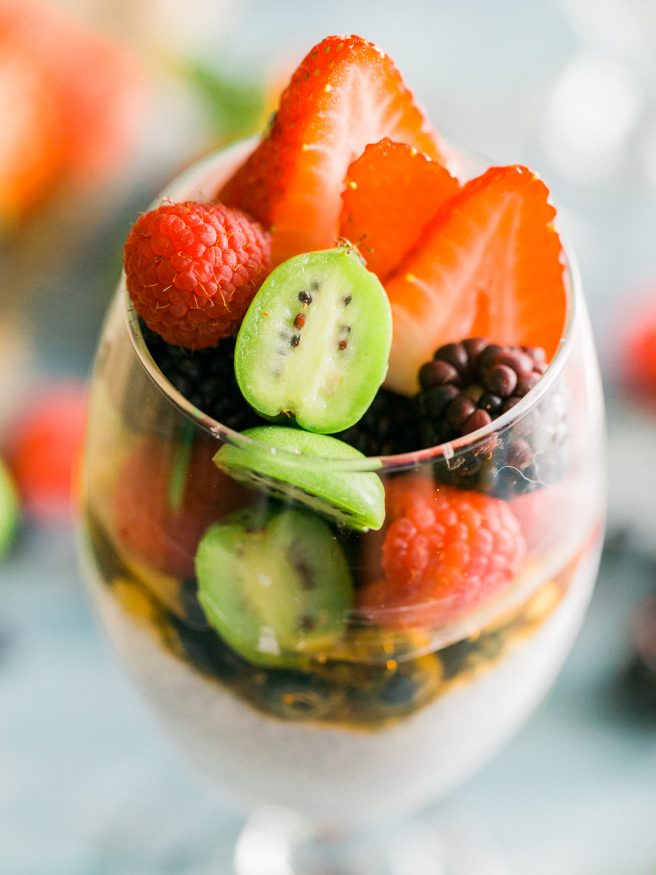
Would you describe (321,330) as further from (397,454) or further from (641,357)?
(641,357)

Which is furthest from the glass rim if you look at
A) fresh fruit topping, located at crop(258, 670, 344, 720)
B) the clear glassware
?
fresh fruit topping, located at crop(258, 670, 344, 720)

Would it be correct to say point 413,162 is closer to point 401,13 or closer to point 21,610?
point 21,610

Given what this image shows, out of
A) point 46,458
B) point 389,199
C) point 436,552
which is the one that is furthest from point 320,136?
point 46,458

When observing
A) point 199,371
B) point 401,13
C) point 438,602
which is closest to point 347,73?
point 199,371

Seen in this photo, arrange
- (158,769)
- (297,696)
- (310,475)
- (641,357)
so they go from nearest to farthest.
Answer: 1. (310,475)
2. (297,696)
3. (158,769)
4. (641,357)

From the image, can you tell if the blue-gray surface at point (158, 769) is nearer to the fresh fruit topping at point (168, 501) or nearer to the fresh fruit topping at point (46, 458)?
the fresh fruit topping at point (46, 458)
